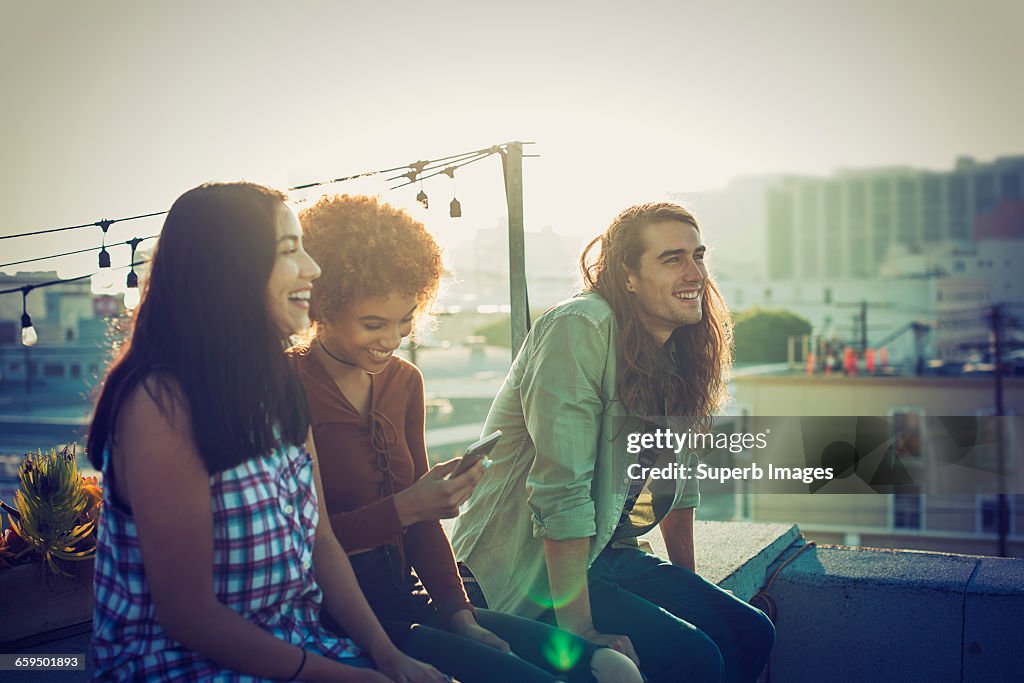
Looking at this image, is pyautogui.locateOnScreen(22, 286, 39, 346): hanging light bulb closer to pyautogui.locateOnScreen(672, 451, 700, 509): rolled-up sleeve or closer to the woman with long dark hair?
pyautogui.locateOnScreen(672, 451, 700, 509): rolled-up sleeve

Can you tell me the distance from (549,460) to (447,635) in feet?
1.70

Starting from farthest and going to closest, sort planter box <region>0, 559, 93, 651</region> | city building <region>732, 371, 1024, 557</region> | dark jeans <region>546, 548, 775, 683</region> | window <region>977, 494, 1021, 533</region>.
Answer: city building <region>732, 371, 1024, 557</region>
window <region>977, 494, 1021, 533</region>
planter box <region>0, 559, 93, 651</region>
dark jeans <region>546, 548, 775, 683</region>

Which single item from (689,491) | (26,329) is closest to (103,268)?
(26,329)

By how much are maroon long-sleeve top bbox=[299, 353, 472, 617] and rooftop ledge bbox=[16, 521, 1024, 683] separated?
4.45ft

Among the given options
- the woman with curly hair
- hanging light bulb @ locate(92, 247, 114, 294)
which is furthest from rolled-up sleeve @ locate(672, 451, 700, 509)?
hanging light bulb @ locate(92, 247, 114, 294)

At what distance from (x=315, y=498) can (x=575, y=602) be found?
2.50 feet

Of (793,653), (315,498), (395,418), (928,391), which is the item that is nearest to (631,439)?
(395,418)

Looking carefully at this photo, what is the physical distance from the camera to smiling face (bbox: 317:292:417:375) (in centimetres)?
186

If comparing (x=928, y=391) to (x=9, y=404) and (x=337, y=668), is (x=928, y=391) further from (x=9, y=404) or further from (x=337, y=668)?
(x=337, y=668)

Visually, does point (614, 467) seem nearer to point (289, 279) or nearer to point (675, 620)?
point (675, 620)

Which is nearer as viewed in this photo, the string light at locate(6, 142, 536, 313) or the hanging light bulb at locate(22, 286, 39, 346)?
the string light at locate(6, 142, 536, 313)

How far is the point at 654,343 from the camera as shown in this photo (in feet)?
8.04

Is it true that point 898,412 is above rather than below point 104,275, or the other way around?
below

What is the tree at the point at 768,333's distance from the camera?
40875mm
